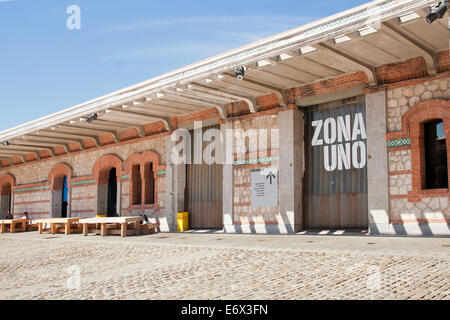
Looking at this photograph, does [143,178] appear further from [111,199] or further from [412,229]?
[412,229]

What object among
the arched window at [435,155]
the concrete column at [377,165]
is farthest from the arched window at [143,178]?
the arched window at [435,155]

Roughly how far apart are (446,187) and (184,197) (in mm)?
9473

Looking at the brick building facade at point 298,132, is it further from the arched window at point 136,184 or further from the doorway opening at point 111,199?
the doorway opening at point 111,199

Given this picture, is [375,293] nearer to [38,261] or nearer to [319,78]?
[38,261]

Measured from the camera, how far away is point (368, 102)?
11938 millimetres

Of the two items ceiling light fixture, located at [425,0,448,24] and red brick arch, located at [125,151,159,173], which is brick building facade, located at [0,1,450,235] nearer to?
red brick arch, located at [125,151,159,173]

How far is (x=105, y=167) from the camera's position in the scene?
20.3 metres

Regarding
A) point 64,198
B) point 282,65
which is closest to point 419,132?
point 282,65

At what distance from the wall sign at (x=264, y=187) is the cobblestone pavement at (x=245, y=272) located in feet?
13.2

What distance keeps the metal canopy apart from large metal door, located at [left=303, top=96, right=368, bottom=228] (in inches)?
44.0

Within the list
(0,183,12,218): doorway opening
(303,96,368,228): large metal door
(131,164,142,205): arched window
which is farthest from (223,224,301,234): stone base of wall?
(0,183,12,218): doorway opening

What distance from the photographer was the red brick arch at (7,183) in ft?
88.3

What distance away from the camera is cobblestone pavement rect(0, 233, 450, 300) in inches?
212

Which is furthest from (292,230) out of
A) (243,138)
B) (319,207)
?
(243,138)
